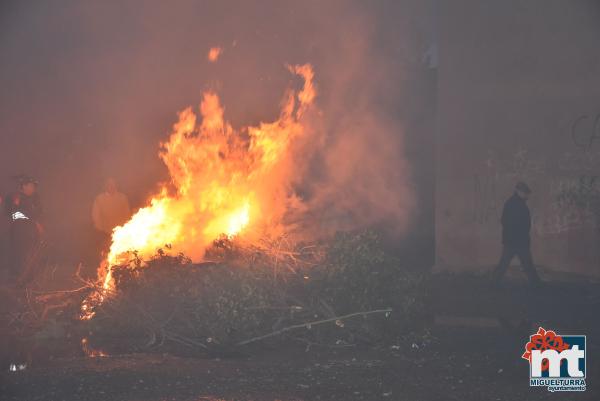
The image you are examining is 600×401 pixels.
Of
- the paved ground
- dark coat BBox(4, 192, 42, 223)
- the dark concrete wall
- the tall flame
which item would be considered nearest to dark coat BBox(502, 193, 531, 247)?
the dark concrete wall

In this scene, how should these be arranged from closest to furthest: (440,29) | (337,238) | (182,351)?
(182,351) < (337,238) < (440,29)

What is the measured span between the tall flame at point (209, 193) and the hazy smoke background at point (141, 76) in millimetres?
2395

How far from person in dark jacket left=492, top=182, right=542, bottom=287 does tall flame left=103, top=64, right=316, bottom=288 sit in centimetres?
365

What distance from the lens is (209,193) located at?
9484 millimetres

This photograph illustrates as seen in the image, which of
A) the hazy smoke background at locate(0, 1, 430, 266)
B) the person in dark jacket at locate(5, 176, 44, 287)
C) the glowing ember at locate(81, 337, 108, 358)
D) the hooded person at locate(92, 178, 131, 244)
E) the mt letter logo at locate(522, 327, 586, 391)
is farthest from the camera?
the hazy smoke background at locate(0, 1, 430, 266)

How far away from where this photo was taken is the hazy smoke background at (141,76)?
41.4ft

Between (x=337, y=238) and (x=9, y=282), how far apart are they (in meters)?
5.75

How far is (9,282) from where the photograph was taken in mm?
10266

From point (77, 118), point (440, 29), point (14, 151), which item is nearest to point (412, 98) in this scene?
point (440, 29)

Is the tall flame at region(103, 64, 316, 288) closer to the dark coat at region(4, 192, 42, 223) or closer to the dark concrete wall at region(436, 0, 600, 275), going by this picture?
Result: the dark coat at region(4, 192, 42, 223)

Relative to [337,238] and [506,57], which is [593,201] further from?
[337,238]

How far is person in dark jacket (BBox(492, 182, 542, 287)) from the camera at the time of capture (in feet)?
31.3

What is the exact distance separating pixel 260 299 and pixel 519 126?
606 cm

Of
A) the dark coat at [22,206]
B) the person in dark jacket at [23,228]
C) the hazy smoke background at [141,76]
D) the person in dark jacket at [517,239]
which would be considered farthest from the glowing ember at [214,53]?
the person in dark jacket at [517,239]
